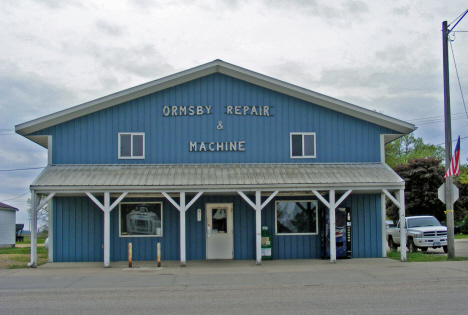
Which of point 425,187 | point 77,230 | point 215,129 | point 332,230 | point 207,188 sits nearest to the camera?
point 207,188

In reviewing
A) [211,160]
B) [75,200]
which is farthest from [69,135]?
[211,160]

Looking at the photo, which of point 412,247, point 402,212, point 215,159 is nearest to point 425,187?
point 412,247

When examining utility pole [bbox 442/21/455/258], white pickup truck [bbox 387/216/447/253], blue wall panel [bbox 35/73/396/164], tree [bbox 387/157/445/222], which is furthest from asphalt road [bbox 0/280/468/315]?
tree [bbox 387/157/445/222]

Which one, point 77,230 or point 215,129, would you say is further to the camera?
point 215,129

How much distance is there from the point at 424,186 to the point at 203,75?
953 inches

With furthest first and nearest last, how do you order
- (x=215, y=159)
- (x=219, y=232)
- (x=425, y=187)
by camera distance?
(x=425, y=187), (x=215, y=159), (x=219, y=232)

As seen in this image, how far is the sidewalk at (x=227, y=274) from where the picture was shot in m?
13.6

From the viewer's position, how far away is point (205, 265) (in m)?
17.6

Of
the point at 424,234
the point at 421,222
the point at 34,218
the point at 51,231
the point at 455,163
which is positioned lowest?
the point at 424,234

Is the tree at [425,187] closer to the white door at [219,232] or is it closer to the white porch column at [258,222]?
Answer: the white door at [219,232]

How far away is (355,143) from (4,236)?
28.5 m

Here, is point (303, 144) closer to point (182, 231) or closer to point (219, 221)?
point (219, 221)

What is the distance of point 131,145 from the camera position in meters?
19.3

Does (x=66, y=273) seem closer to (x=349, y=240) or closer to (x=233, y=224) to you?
(x=233, y=224)
